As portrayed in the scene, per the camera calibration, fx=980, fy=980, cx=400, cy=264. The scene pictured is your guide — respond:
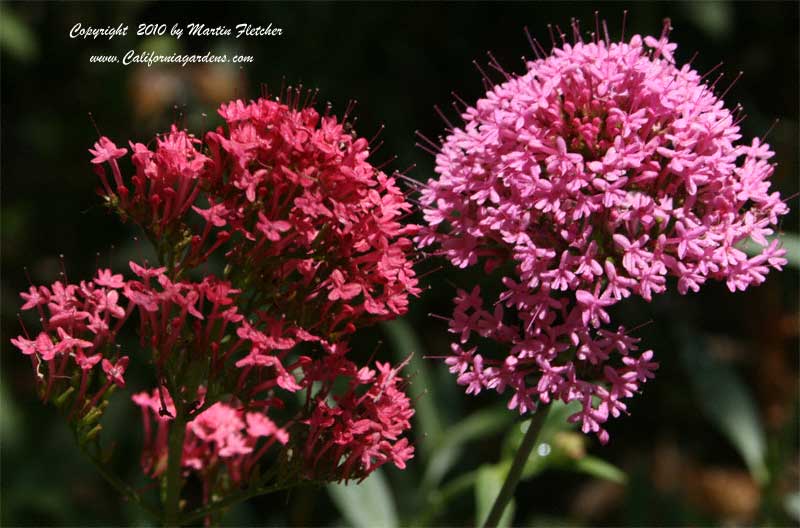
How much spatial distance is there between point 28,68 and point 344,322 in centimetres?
327

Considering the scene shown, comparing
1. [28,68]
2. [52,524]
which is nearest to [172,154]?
[52,524]

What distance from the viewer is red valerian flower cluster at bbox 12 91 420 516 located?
167 cm

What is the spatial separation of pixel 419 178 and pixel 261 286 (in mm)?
2306

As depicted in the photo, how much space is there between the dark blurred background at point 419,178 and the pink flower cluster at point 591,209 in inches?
61.5

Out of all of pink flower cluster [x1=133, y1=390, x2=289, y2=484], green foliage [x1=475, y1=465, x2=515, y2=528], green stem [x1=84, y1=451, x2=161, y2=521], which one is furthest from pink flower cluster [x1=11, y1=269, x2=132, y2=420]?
green foliage [x1=475, y1=465, x2=515, y2=528]

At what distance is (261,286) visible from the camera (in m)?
1.73

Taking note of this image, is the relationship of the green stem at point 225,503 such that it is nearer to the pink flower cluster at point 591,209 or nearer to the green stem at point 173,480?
the green stem at point 173,480

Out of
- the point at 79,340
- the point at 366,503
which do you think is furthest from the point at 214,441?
the point at 366,503

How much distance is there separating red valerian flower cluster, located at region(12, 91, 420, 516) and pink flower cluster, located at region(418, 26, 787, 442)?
0.18m

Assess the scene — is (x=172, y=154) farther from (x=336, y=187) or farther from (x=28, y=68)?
(x=28, y=68)

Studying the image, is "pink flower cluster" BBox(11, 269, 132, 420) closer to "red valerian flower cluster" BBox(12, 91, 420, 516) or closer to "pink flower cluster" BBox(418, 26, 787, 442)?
"red valerian flower cluster" BBox(12, 91, 420, 516)

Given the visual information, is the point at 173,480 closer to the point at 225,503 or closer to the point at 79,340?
the point at 225,503

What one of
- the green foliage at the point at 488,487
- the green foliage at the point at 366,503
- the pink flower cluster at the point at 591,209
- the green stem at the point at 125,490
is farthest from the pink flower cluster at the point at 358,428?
the green foliage at the point at 366,503

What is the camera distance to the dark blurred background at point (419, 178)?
378cm
